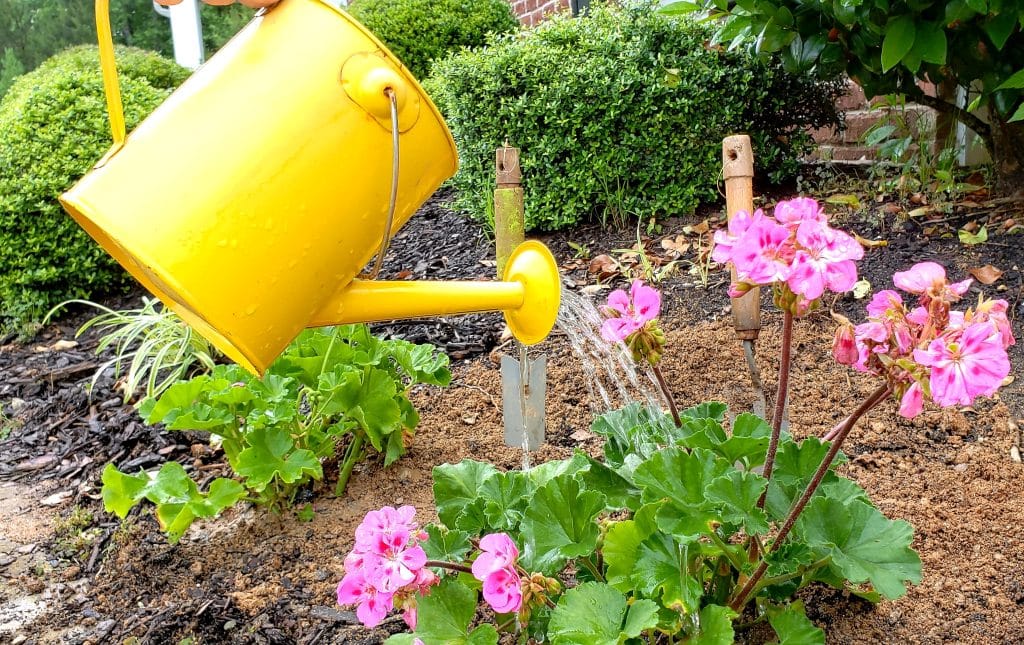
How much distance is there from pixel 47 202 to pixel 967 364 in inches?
147

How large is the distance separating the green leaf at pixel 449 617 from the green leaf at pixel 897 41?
1.63 meters

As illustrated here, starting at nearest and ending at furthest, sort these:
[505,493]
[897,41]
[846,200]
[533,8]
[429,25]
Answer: [505,493], [897,41], [846,200], [429,25], [533,8]

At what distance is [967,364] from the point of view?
2.40ft

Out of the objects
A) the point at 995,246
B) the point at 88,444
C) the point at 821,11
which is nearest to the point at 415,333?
the point at 88,444

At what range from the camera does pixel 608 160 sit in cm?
296

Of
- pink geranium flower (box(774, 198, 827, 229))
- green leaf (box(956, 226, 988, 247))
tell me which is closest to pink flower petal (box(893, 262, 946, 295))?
pink geranium flower (box(774, 198, 827, 229))

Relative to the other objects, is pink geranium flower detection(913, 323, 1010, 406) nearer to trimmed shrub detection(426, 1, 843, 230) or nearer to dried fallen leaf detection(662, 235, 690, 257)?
dried fallen leaf detection(662, 235, 690, 257)

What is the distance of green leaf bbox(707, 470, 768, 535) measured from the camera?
94 centimetres

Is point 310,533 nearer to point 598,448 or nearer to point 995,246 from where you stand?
point 598,448

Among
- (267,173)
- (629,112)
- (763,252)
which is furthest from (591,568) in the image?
(629,112)

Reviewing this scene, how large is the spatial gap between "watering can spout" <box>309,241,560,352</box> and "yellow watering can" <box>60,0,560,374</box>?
5 cm

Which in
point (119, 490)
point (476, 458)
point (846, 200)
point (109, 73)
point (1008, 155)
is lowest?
point (476, 458)

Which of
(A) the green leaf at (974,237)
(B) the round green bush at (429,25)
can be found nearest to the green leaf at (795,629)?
(A) the green leaf at (974,237)

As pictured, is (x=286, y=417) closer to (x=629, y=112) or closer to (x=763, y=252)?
(x=763, y=252)
